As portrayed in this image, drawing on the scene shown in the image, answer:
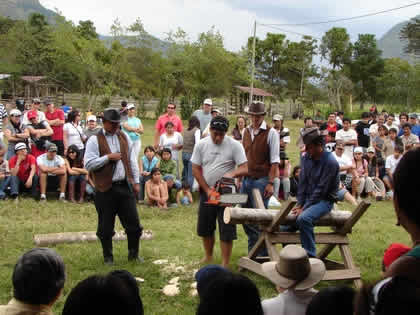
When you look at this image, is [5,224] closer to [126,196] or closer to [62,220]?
[62,220]

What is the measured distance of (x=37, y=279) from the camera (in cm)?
296

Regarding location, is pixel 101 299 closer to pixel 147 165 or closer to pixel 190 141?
pixel 147 165

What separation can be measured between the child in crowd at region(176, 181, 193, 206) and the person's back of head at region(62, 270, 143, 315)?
8493 millimetres

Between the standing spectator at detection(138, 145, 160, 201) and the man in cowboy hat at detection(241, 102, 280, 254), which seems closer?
the man in cowboy hat at detection(241, 102, 280, 254)

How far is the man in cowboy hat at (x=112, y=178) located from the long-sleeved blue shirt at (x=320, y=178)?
2259 millimetres

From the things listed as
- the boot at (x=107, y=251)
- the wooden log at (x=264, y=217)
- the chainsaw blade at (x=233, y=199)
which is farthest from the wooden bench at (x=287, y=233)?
the boot at (x=107, y=251)

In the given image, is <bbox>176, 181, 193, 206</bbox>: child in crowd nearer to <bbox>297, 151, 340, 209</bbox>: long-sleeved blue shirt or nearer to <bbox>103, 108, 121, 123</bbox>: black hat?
<bbox>103, 108, 121, 123</bbox>: black hat

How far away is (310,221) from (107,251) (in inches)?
107

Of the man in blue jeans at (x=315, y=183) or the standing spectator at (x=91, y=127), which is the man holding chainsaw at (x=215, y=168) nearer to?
the man in blue jeans at (x=315, y=183)

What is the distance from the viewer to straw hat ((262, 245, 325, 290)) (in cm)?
344

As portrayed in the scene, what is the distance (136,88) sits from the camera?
122 ft

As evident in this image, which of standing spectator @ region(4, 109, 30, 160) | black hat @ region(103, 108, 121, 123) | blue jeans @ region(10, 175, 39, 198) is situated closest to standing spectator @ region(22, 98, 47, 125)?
standing spectator @ region(4, 109, 30, 160)

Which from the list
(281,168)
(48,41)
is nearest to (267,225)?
(281,168)

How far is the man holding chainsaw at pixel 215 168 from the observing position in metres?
6.07
